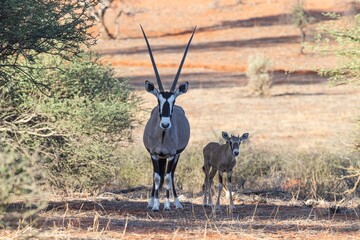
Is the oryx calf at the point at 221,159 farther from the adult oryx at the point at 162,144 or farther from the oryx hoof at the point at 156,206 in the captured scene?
the oryx hoof at the point at 156,206

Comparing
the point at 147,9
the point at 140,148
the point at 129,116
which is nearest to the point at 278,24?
the point at 147,9

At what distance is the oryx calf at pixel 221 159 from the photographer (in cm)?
1398

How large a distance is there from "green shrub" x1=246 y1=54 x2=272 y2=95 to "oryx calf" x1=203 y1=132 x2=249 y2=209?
23495 millimetres

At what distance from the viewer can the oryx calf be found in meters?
14.0

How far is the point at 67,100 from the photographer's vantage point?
16.2 metres

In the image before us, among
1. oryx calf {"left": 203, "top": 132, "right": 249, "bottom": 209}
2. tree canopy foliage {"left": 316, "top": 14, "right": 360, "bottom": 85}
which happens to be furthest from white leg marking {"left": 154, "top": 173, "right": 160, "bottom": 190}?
tree canopy foliage {"left": 316, "top": 14, "right": 360, "bottom": 85}

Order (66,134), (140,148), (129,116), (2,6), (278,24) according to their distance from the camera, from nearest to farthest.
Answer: (2,6) → (66,134) → (129,116) → (140,148) → (278,24)

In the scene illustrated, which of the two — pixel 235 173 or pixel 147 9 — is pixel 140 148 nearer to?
pixel 235 173

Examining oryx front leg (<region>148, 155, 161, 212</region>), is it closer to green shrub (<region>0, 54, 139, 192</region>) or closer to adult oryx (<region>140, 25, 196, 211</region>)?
adult oryx (<region>140, 25, 196, 211</region>)

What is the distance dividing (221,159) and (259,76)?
24.7m

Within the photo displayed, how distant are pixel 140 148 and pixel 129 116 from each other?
463 cm

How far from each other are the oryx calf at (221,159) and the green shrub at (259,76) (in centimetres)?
2350

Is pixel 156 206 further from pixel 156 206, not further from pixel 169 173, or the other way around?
pixel 169 173

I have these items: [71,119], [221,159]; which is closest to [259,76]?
[71,119]
